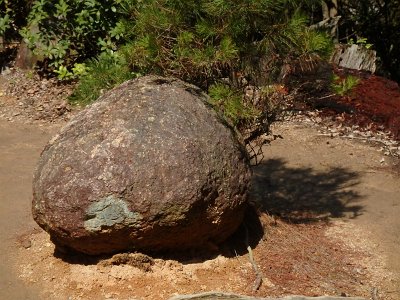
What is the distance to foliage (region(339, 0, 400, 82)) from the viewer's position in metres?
13.9

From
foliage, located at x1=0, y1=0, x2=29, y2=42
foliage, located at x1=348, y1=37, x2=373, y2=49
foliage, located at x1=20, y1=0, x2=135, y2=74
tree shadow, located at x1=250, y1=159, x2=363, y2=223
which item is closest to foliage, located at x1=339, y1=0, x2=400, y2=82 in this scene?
foliage, located at x1=348, y1=37, x2=373, y2=49

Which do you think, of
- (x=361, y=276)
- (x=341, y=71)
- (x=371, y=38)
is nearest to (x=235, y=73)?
(x=361, y=276)

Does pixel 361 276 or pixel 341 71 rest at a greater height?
pixel 341 71

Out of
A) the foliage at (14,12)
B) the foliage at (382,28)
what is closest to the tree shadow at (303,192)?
the foliage at (14,12)

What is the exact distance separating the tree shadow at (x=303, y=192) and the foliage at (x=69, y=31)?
3.93 m

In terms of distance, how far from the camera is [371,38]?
14.1m

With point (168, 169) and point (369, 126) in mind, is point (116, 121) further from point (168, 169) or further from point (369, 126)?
point (369, 126)

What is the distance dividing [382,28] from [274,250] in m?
9.90

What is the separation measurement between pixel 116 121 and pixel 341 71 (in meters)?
7.38

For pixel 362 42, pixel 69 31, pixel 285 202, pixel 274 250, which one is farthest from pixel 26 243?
pixel 362 42

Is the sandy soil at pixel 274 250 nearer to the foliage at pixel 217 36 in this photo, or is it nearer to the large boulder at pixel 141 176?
the large boulder at pixel 141 176

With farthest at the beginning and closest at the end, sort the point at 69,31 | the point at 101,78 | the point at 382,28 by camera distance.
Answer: the point at 382,28
the point at 69,31
the point at 101,78

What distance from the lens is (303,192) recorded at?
289 inches

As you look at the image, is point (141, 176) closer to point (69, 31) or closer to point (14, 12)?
point (69, 31)
